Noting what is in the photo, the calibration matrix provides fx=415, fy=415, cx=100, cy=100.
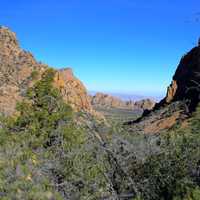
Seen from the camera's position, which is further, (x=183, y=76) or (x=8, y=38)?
(x=8, y=38)

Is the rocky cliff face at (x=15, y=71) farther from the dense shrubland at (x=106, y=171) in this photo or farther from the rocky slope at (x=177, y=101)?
the dense shrubland at (x=106, y=171)

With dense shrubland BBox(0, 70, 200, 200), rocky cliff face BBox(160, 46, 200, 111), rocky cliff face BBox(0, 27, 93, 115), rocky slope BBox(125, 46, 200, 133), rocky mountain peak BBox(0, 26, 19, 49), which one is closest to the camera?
dense shrubland BBox(0, 70, 200, 200)

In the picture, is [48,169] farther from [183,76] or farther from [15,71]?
[183,76]

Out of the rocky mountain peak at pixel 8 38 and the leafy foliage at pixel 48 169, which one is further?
the rocky mountain peak at pixel 8 38

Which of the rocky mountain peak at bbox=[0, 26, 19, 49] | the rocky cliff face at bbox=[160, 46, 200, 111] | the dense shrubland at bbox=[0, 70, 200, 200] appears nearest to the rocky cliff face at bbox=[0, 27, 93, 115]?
the rocky mountain peak at bbox=[0, 26, 19, 49]

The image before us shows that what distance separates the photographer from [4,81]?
61562 mm

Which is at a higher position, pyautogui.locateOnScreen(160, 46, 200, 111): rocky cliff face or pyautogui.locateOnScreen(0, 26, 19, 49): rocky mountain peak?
pyautogui.locateOnScreen(0, 26, 19, 49): rocky mountain peak

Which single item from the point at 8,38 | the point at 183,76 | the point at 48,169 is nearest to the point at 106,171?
the point at 48,169

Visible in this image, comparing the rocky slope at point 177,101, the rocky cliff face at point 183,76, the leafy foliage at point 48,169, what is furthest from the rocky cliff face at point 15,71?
the leafy foliage at point 48,169

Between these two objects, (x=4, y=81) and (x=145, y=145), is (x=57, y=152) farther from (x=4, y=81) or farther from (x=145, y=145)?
(x=4, y=81)

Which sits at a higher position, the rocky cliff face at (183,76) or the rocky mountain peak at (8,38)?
the rocky mountain peak at (8,38)

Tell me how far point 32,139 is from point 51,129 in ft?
11.1

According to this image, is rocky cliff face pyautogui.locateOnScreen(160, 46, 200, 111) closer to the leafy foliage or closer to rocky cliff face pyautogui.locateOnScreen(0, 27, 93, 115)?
rocky cliff face pyautogui.locateOnScreen(0, 27, 93, 115)

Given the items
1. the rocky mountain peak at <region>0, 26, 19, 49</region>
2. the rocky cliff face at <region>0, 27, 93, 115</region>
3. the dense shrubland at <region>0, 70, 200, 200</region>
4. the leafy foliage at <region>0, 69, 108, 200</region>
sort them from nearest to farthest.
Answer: the leafy foliage at <region>0, 69, 108, 200</region>, the dense shrubland at <region>0, 70, 200, 200</region>, the rocky cliff face at <region>0, 27, 93, 115</region>, the rocky mountain peak at <region>0, 26, 19, 49</region>
